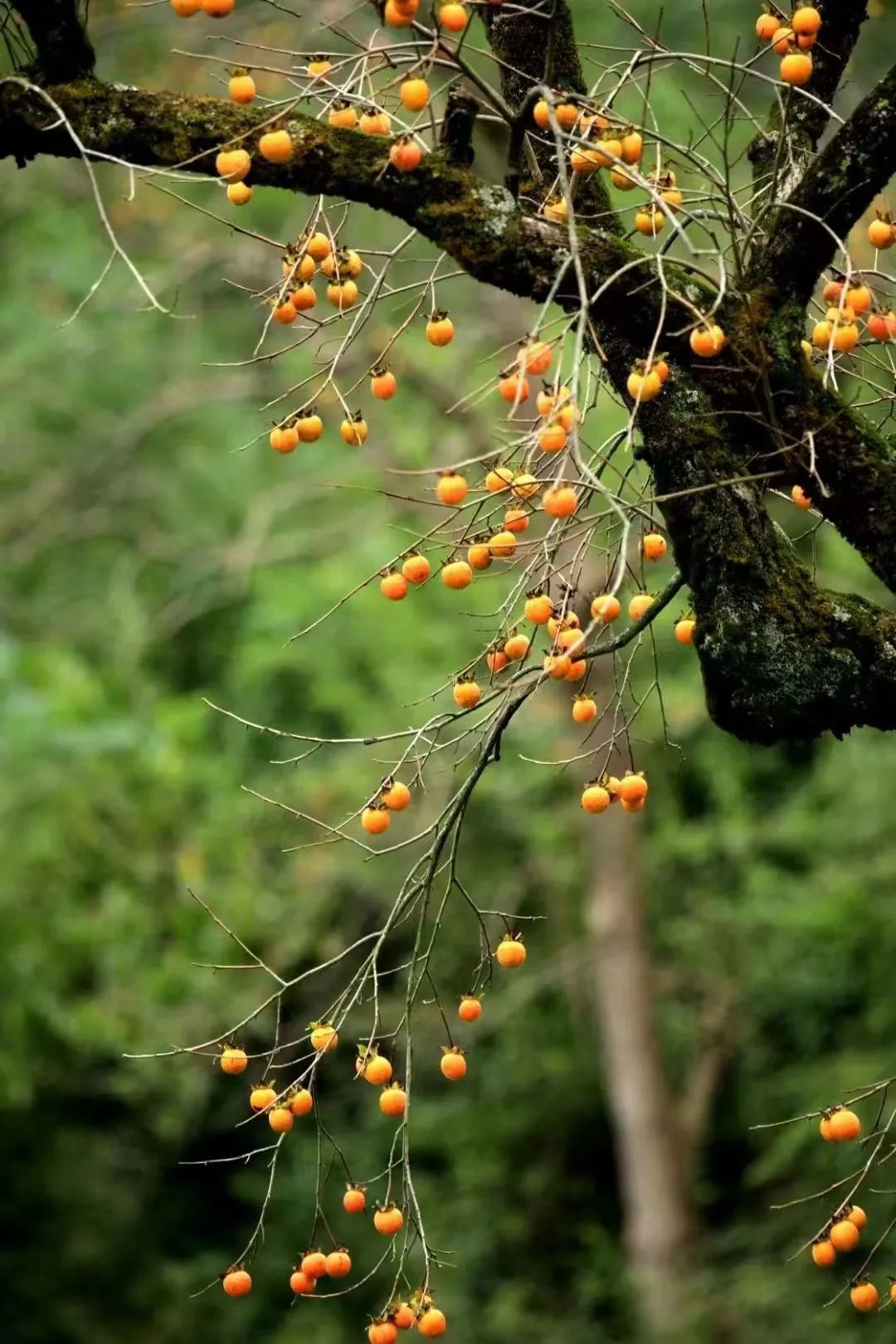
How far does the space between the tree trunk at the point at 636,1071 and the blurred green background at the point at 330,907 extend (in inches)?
1.2

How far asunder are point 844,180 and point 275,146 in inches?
31.0

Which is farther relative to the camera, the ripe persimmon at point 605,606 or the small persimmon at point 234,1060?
the small persimmon at point 234,1060

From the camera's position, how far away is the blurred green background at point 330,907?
24.0 ft

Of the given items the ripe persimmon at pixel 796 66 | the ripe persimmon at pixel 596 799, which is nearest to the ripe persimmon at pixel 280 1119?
the ripe persimmon at pixel 596 799

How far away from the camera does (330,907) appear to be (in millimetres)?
7969

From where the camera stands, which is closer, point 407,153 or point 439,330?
point 407,153

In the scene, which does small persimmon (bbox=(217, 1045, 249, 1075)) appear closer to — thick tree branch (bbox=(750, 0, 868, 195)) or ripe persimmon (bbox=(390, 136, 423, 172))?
ripe persimmon (bbox=(390, 136, 423, 172))

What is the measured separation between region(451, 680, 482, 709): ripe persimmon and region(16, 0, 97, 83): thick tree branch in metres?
1.04

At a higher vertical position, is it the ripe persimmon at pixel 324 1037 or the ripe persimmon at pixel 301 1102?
the ripe persimmon at pixel 324 1037

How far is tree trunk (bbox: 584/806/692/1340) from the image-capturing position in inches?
296

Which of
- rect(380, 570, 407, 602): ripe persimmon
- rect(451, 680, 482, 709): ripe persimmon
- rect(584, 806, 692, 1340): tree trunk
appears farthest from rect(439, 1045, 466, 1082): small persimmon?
rect(584, 806, 692, 1340): tree trunk

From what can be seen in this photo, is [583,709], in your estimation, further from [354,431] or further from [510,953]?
[354,431]

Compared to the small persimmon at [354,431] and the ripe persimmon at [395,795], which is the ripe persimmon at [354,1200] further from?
the small persimmon at [354,431]

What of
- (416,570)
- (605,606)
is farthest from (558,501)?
(416,570)
